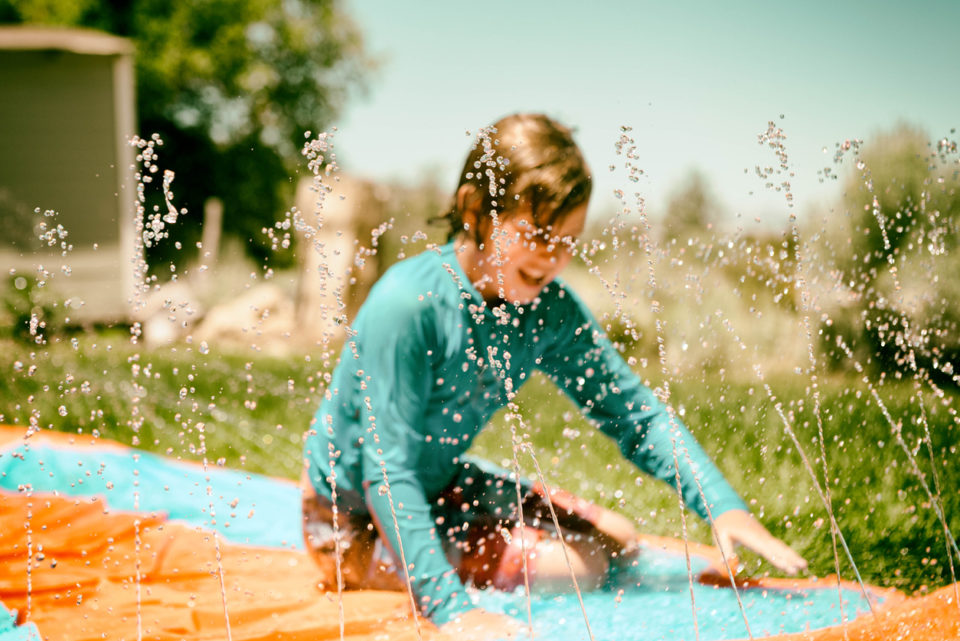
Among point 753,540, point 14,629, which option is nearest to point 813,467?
point 753,540

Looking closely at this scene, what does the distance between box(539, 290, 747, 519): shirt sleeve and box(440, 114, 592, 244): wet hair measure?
0.29 metres

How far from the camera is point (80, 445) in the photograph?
2.84m

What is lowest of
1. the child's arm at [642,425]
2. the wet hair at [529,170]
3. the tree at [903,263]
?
the child's arm at [642,425]

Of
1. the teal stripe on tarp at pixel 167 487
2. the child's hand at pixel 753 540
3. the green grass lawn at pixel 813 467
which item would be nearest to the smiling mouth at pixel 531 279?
the green grass lawn at pixel 813 467

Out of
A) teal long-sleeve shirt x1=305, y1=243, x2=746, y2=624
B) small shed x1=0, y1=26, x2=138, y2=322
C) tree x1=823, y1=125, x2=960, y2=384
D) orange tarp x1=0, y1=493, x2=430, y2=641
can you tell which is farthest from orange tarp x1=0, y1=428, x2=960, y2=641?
small shed x1=0, y1=26, x2=138, y2=322

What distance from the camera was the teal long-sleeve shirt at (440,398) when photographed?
158 cm

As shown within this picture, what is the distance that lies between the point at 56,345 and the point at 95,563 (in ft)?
10.7

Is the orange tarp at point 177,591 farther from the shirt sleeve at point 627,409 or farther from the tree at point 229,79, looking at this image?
the tree at point 229,79

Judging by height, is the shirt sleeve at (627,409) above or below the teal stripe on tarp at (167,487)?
above

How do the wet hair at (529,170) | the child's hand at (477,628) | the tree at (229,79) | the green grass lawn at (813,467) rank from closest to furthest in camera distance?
the child's hand at (477,628) → the wet hair at (529,170) → the green grass lawn at (813,467) → the tree at (229,79)

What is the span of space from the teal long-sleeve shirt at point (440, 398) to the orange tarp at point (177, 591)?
223 mm

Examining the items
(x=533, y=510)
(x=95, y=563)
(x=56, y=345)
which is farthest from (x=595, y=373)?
(x=56, y=345)

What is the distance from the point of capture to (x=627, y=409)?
184 centimetres

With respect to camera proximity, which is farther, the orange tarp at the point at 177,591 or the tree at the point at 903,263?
the tree at the point at 903,263
